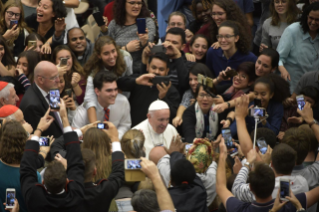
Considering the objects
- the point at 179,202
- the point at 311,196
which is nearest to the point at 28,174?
the point at 179,202

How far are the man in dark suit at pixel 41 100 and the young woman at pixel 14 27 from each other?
4.69 feet

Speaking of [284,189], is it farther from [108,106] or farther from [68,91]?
[68,91]

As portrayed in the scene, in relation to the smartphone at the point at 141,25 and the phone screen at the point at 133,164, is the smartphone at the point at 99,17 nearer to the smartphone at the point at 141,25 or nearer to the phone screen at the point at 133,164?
the smartphone at the point at 141,25

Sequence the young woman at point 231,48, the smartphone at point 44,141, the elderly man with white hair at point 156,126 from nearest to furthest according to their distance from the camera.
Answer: the smartphone at point 44,141, the elderly man with white hair at point 156,126, the young woman at point 231,48

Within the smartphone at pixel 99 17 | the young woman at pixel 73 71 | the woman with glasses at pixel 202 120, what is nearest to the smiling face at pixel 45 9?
the smartphone at pixel 99 17

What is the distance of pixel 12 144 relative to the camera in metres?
4.24

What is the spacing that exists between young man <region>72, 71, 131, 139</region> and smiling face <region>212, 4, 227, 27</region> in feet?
6.16

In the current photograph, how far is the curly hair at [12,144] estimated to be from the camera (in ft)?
13.9

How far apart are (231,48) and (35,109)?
2.75 metres

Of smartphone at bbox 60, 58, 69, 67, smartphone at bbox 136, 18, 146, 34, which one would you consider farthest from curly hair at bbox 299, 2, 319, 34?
smartphone at bbox 60, 58, 69, 67

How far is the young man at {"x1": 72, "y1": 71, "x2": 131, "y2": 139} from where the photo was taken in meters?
6.08

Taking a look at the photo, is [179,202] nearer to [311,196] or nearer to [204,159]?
[204,159]

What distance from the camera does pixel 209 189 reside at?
4.68 m

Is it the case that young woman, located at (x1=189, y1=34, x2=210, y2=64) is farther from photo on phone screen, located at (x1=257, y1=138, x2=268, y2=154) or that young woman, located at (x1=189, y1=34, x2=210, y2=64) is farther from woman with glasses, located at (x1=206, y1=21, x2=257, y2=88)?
photo on phone screen, located at (x1=257, y1=138, x2=268, y2=154)
